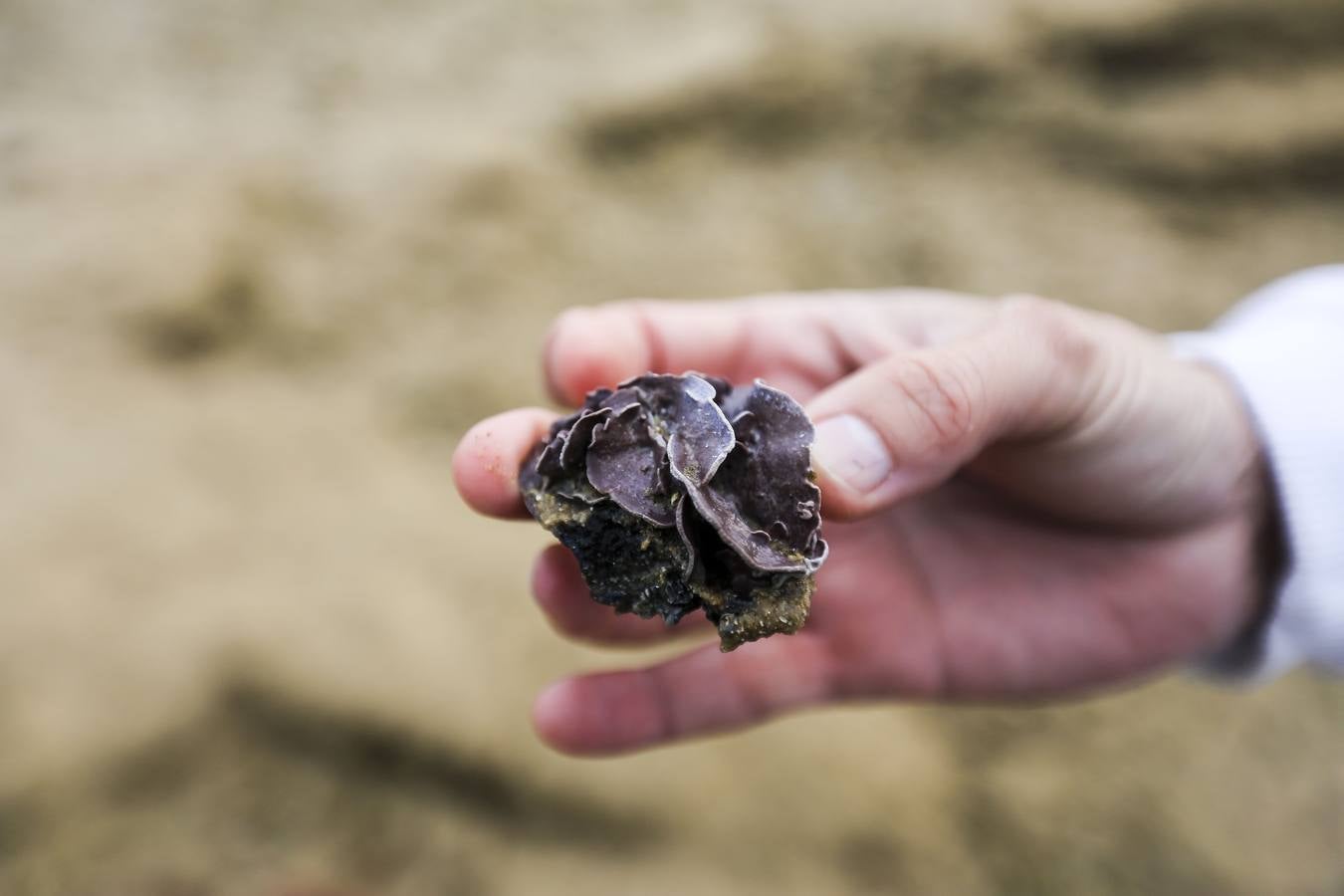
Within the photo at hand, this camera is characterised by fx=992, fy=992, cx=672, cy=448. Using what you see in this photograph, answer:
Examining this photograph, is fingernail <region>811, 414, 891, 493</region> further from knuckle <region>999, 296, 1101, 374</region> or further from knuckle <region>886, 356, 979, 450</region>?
knuckle <region>999, 296, 1101, 374</region>

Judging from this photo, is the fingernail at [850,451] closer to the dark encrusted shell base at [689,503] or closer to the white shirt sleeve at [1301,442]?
the dark encrusted shell base at [689,503]

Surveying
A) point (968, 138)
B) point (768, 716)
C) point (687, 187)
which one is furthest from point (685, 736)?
point (968, 138)

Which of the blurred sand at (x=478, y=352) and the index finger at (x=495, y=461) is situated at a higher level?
the index finger at (x=495, y=461)

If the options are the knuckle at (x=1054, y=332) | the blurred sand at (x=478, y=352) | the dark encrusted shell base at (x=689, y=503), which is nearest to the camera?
the dark encrusted shell base at (x=689, y=503)

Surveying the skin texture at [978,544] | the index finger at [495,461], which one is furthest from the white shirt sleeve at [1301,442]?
the index finger at [495,461]

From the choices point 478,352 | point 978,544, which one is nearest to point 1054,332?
point 978,544

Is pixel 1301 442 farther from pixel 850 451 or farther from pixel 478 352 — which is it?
pixel 478 352

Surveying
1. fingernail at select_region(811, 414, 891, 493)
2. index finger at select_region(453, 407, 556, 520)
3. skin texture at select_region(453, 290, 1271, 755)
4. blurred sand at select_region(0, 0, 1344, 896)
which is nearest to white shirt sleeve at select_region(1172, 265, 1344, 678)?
skin texture at select_region(453, 290, 1271, 755)
